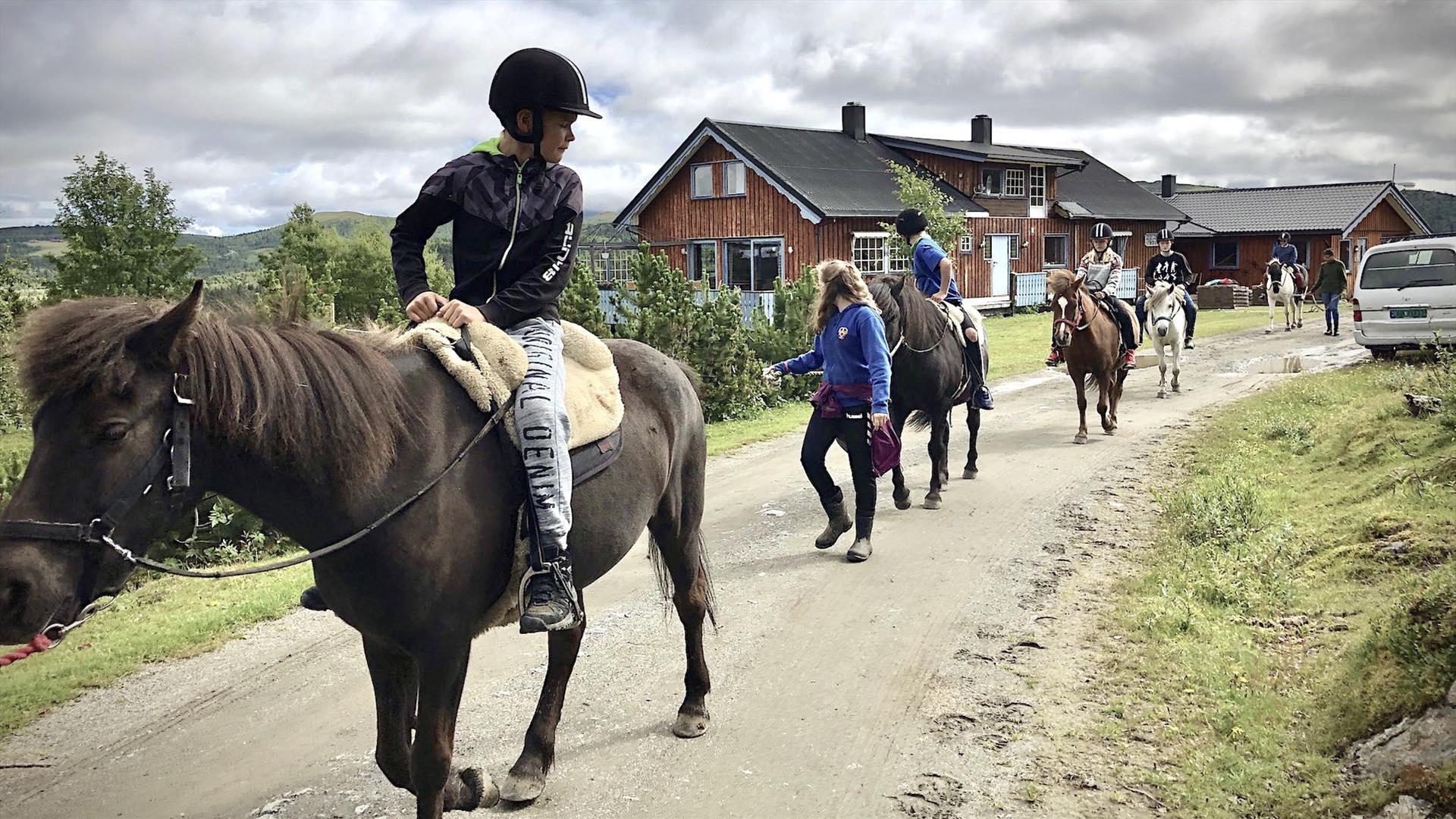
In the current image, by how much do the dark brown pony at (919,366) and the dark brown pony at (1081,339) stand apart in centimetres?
360

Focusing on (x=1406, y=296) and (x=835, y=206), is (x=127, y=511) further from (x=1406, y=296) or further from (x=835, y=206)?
(x=835, y=206)

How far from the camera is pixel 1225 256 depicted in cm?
4916

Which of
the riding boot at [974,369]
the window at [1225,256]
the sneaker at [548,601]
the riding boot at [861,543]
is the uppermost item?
the window at [1225,256]

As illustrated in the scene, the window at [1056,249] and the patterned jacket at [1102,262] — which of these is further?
the window at [1056,249]

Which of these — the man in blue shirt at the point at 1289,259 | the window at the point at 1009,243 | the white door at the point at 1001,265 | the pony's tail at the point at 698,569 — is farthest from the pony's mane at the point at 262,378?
the white door at the point at 1001,265

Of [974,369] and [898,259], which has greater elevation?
[898,259]

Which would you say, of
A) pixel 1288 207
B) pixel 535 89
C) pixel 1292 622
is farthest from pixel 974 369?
pixel 1288 207

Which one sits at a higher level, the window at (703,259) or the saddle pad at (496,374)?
the window at (703,259)

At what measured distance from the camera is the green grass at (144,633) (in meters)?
5.28

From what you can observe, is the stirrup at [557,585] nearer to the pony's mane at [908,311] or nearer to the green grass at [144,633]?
the green grass at [144,633]

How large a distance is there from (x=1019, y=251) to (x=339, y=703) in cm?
3909

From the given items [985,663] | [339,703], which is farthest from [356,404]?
[985,663]

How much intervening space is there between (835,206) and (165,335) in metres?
31.1

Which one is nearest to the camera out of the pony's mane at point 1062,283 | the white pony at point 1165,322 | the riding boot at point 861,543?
the riding boot at point 861,543
